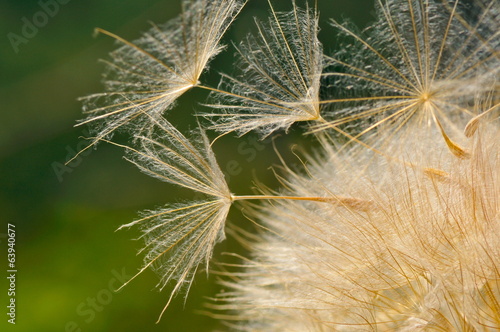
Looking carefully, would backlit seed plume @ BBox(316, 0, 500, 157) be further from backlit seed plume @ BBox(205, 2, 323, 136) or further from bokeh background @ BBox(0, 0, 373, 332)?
bokeh background @ BBox(0, 0, 373, 332)

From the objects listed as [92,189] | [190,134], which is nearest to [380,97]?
[190,134]

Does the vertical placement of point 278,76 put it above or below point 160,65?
below

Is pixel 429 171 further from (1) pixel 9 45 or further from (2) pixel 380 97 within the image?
(1) pixel 9 45

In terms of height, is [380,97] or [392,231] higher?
[380,97]

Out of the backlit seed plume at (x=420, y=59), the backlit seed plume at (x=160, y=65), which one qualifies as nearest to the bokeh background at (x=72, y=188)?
the backlit seed plume at (x=420, y=59)

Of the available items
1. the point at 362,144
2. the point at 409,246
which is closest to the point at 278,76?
the point at 362,144

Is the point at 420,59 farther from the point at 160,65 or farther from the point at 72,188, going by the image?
the point at 72,188

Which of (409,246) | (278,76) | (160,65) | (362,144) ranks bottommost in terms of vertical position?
(409,246)

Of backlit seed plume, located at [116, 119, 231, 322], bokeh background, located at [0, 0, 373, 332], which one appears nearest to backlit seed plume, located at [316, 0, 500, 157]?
backlit seed plume, located at [116, 119, 231, 322]
